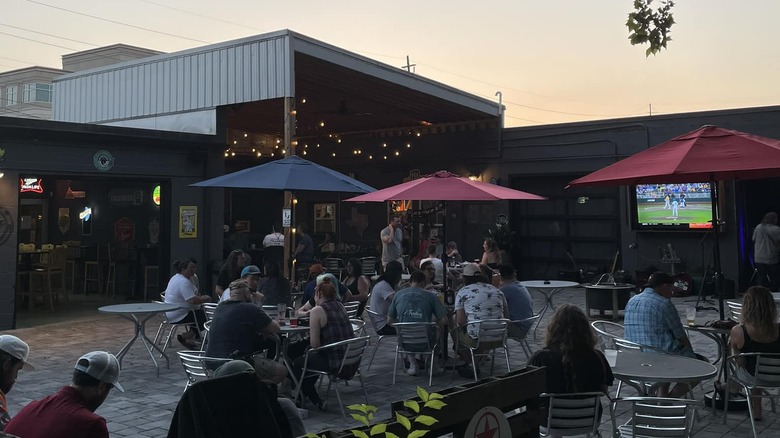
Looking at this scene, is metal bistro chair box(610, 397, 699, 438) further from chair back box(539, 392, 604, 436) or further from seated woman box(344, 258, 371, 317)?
seated woman box(344, 258, 371, 317)

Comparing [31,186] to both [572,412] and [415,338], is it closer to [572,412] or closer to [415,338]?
[415,338]

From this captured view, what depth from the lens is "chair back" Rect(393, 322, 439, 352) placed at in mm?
6441

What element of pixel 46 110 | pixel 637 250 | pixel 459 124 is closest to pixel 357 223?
pixel 459 124

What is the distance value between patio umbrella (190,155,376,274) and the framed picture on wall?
11339mm

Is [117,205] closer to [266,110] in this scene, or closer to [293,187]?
[266,110]

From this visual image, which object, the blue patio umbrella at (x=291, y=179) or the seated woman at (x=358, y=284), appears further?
the seated woman at (x=358, y=284)

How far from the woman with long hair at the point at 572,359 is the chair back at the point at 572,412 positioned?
10 centimetres

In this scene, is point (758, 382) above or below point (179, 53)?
below

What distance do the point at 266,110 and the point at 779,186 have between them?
38.5 feet

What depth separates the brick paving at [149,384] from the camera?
17.2 feet

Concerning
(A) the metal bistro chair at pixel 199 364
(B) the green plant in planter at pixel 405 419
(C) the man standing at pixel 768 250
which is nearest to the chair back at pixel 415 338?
(A) the metal bistro chair at pixel 199 364

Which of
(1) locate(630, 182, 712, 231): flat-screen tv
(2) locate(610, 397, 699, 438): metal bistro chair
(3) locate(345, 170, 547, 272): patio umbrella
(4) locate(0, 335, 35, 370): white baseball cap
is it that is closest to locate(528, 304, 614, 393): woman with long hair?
(2) locate(610, 397, 699, 438): metal bistro chair

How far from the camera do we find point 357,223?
19.1 meters

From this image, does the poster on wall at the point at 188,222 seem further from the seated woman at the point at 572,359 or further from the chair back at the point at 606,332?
the seated woman at the point at 572,359
